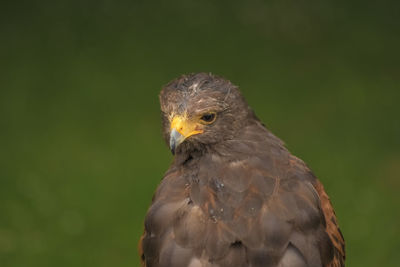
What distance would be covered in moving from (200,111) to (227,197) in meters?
0.43

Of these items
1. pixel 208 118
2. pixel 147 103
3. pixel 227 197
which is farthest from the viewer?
pixel 147 103

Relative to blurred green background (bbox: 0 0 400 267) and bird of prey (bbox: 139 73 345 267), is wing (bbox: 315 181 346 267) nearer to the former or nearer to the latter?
bird of prey (bbox: 139 73 345 267)

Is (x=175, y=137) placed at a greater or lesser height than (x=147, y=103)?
greater

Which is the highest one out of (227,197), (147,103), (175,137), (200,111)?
(200,111)

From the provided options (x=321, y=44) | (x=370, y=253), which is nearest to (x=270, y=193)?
(x=370, y=253)

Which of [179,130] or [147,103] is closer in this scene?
[179,130]

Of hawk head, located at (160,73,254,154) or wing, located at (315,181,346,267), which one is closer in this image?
hawk head, located at (160,73,254,154)

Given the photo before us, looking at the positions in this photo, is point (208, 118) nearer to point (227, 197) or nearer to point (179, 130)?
point (179, 130)

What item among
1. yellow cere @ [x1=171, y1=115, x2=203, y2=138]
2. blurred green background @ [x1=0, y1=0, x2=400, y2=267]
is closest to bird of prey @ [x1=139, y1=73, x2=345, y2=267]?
yellow cere @ [x1=171, y1=115, x2=203, y2=138]

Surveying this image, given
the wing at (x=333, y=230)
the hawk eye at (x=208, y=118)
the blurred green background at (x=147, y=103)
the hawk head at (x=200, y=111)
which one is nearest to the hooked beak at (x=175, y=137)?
the hawk head at (x=200, y=111)

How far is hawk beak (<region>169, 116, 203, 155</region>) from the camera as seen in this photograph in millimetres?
3242

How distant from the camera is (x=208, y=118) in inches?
130

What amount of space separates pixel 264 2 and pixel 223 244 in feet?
18.6

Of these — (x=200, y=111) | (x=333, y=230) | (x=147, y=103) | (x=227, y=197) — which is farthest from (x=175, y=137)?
(x=147, y=103)
